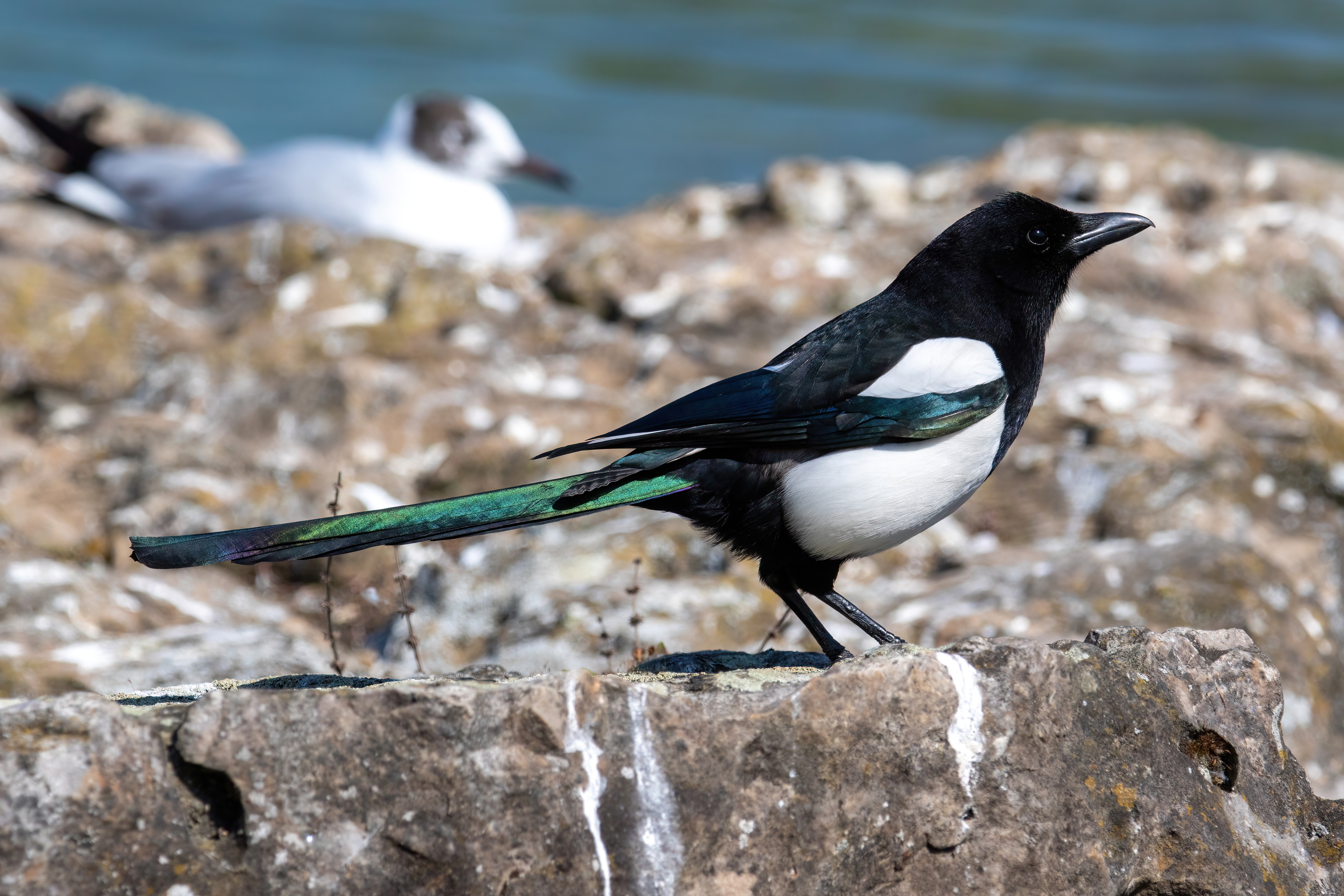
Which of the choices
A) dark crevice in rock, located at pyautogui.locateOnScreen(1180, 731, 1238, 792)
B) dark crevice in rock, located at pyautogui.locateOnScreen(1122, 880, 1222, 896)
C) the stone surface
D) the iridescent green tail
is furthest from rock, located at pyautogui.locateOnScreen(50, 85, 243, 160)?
dark crevice in rock, located at pyautogui.locateOnScreen(1122, 880, 1222, 896)

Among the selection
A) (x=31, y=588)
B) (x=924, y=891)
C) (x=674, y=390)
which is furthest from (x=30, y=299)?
(x=924, y=891)

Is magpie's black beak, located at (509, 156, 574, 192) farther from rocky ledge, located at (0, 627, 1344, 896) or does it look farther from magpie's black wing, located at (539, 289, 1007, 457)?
rocky ledge, located at (0, 627, 1344, 896)

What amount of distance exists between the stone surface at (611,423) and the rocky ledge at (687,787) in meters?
0.99

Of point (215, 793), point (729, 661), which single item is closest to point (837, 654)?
point (729, 661)

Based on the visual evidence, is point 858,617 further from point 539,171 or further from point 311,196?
point 539,171

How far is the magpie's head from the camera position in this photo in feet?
10.3

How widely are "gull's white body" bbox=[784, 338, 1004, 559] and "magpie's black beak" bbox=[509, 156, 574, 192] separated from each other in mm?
6911

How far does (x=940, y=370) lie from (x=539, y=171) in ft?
22.9

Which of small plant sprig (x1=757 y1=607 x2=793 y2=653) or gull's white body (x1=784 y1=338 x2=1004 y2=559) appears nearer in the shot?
gull's white body (x1=784 y1=338 x2=1004 y2=559)

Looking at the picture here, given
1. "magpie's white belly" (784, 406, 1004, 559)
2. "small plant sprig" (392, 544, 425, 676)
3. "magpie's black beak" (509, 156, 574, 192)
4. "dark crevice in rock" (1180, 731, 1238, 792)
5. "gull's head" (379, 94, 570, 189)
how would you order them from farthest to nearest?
"magpie's black beak" (509, 156, 574, 192)
"gull's head" (379, 94, 570, 189)
"small plant sprig" (392, 544, 425, 676)
"magpie's white belly" (784, 406, 1004, 559)
"dark crevice in rock" (1180, 731, 1238, 792)

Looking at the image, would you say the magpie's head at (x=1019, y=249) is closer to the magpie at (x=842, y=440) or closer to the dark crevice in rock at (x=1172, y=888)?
the magpie at (x=842, y=440)

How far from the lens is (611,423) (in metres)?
5.37

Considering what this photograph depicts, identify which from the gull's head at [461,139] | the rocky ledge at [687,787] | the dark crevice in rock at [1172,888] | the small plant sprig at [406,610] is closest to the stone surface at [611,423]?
the small plant sprig at [406,610]

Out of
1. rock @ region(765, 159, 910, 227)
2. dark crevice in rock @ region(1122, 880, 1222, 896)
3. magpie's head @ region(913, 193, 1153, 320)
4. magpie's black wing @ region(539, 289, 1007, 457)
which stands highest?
magpie's head @ region(913, 193, 1153, 320)
